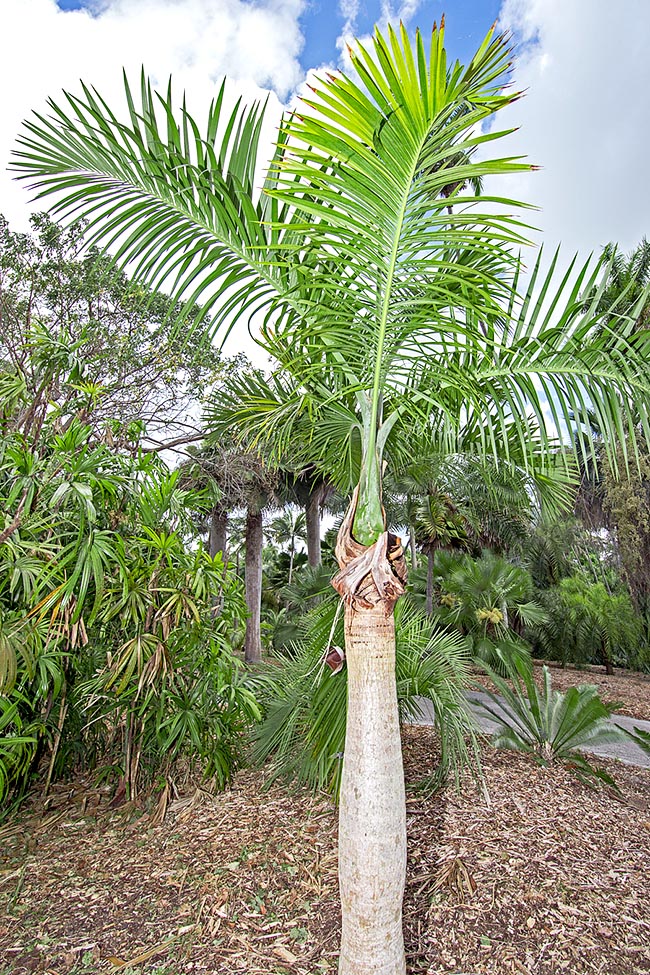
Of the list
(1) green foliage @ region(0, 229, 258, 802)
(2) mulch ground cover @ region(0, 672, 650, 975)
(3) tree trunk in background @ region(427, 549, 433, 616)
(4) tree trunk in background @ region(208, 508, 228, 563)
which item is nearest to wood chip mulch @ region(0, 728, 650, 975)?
(2) mulch ground cover @ region(0, 672, 650, 975)

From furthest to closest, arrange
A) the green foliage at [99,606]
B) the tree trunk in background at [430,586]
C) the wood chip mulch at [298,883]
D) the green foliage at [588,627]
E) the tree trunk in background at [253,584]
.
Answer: the tree trunk in background at [253,584]
the green foliage at [588,627]
the tree trunk in background at [430,586]
the green foliage at [99,606]
the wood chip mulch at [298,883]

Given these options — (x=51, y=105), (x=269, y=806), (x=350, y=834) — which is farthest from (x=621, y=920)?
(x=51, y=105)

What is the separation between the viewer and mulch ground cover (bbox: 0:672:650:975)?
88.6 inches

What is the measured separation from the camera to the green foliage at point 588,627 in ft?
36.4

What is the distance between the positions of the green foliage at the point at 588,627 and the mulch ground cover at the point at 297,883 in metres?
8.32

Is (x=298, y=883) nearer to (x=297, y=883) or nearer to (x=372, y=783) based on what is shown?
(x=297, y=883)

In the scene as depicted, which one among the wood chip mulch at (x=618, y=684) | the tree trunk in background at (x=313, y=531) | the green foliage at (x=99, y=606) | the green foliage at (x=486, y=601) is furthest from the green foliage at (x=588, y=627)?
the green foliage at (x=99, y=606)

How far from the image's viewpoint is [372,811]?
1.61 metres

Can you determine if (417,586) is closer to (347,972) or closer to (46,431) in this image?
(46,431)

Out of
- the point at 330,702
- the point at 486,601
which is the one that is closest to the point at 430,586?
the point at 486,601

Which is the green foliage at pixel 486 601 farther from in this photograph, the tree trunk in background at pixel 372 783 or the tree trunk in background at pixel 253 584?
the tree trunk in background at pixel 372 783

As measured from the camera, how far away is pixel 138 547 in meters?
3.42

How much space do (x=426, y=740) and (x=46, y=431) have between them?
4.02 m

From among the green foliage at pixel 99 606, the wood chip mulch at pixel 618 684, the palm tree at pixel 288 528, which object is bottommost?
the wood chip mulch at pixel 618 684
